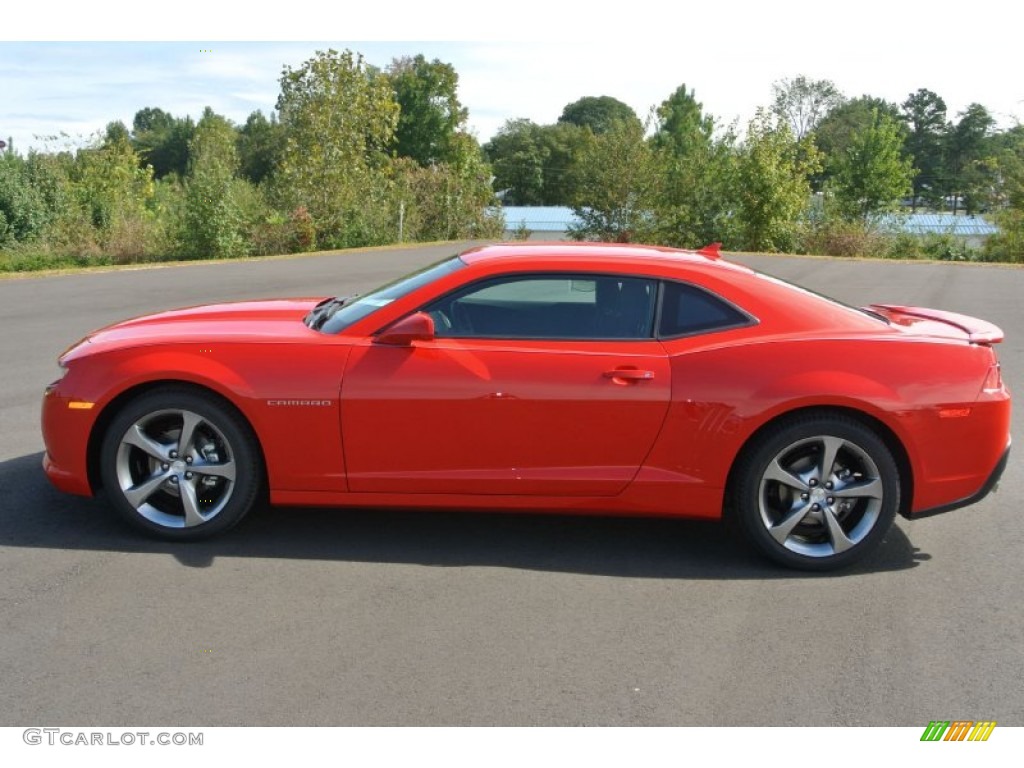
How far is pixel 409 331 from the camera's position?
4727mm

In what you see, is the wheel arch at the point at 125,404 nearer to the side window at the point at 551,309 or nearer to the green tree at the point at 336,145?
the side window at the point at 551,309

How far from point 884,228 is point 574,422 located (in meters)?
35.1

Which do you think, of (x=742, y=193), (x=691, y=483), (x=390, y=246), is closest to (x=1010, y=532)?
(x=691, y=483)

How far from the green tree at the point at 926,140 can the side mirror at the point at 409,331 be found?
104959 millimetres

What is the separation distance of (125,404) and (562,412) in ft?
6.83

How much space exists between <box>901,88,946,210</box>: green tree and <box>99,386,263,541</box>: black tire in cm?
10533

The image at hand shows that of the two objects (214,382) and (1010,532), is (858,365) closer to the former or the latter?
(1010,532)

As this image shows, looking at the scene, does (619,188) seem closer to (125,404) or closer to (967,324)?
(967,324)

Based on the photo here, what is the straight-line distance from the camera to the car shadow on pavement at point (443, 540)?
15.8ft

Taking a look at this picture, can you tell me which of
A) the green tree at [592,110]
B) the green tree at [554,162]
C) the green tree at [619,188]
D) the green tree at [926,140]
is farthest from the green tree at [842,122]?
the green tree at [619,188]

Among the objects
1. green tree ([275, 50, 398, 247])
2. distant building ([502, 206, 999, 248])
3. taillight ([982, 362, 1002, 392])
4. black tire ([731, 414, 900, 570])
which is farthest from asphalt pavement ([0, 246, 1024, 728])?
distant building ([502, 206, 999, 248])

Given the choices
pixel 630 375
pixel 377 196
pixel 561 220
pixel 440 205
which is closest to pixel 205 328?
pixel 630 375

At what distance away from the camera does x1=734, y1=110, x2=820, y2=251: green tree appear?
1401 inches
